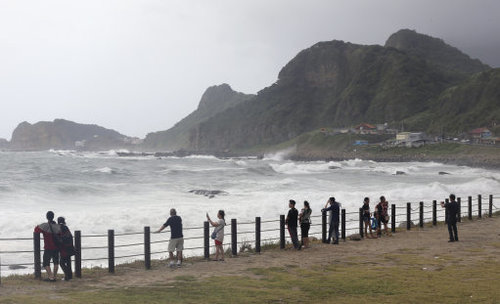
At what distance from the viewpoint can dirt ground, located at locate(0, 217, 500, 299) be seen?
998 cm

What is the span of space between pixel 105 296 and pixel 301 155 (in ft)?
511

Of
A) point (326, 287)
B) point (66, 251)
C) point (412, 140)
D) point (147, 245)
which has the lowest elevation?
point (326, 287)

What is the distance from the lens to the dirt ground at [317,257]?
32.8ft

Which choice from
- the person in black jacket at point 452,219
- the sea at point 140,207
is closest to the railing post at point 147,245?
the sea at point 140,207

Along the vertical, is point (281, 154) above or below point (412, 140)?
below

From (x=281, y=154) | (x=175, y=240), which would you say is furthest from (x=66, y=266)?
(x=281, y=154)

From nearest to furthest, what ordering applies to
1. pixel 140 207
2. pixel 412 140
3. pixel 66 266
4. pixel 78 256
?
pixel 66 266
pixel 78 256
pixel 140 207
pixel 412 140

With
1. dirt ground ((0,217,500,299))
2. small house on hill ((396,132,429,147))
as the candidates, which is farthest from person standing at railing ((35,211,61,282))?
small house on hill ((396,132,429,147))

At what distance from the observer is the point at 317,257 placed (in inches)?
511

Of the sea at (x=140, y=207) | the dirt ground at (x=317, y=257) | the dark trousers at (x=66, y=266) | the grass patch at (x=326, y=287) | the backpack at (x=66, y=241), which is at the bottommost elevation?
the sea at (x=140, y=207)

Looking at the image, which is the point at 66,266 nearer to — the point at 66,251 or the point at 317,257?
the point at 66,251

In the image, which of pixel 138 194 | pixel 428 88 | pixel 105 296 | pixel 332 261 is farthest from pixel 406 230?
pixel 428 88

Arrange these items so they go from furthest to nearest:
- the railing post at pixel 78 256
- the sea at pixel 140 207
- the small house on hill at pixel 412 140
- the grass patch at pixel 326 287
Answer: the small house on hill at pixel 412 140 < the sea at pixel 140 207 < the railing post at pixel 78 256 < the grass patch at pixel 326 287

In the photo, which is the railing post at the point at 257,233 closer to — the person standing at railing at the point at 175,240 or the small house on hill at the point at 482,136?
the person standing at railing at the point at 175,240
